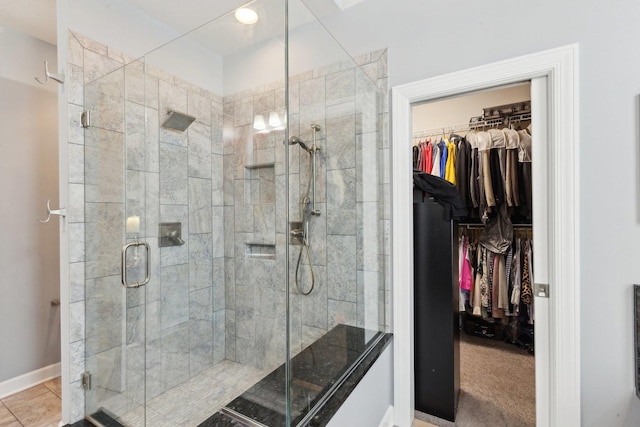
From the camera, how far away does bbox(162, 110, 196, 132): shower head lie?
1.69 meters

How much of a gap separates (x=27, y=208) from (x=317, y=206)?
2.17 metres

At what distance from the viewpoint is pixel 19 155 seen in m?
2.09

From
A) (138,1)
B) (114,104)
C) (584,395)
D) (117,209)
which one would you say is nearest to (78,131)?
(114,104)

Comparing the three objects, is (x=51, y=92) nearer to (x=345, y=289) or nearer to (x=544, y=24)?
(x=345, y=289)

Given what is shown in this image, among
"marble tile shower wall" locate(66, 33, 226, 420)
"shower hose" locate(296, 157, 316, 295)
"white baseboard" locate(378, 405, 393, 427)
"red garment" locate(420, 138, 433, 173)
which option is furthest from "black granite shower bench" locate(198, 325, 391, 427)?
"red garment" locate(420, 138, 433, 173)

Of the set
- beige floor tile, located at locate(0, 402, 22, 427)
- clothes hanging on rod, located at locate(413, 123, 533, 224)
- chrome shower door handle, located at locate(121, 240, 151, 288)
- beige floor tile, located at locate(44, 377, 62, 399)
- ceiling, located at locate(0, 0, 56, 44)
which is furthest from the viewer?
clothes hanging on rod, located at locate(413, 123, 533, 224)

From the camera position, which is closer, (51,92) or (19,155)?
(19,155)

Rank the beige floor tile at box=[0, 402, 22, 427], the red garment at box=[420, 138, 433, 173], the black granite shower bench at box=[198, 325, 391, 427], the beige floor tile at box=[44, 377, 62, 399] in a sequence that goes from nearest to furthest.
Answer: the black granite shower bench at box=[198, 325, 391, 427], the beige floor tile at box=[0, 402, 22, 427], the beige floor tile at box=[44, 377, 62, 399], the red garment at box=[420, 138, 433, 173]

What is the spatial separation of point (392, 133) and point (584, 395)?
5.23ft

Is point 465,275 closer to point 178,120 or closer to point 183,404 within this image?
point 183,404

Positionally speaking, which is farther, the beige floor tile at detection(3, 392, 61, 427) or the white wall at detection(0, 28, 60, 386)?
the white wall at detection(0, 28, 60, 386)

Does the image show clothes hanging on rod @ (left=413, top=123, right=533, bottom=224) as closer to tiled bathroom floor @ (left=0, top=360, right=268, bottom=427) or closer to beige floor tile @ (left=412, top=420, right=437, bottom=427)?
beige floor tile @ (left=412, top=420, right=437, bottom=427)

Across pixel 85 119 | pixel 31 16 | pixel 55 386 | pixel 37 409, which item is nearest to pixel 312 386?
pixel 85 119

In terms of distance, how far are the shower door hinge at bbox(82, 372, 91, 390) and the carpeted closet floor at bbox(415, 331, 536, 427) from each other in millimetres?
1895
